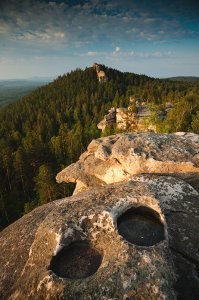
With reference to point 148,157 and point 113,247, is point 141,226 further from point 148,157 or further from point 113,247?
point 148,157

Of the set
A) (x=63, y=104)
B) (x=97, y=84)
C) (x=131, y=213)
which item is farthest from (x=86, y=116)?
(x=131, y=213)

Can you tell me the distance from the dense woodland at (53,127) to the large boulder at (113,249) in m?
38.4

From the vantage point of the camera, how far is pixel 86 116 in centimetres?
13412

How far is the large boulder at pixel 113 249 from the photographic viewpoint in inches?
238

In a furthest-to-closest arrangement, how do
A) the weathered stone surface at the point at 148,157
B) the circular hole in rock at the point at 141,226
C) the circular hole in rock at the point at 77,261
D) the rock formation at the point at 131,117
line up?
1. the rock formation at the point at 131,117
2. the weathered stone surface at the point at 148,157
3. the circular hole in rock at the point at 141,226
4. the circular hole in rock at the point at 77,261

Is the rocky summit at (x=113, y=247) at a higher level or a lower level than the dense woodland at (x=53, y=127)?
higher

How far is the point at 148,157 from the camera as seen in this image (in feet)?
45.3

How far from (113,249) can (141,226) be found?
6.26 feet


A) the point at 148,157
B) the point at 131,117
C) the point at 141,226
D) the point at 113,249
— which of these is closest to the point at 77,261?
the point at 113,249

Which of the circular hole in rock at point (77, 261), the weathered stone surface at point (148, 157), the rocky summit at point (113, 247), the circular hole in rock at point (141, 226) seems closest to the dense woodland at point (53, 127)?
the weathered stone surface at point (148, 157)

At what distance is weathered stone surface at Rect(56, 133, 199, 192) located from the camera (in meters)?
13.1

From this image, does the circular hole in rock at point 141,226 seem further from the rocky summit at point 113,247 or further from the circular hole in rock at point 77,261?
the circular hole in rock at point 77,261

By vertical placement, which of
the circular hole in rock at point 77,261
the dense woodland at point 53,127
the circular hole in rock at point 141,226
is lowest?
the dense woodland at point 53,127

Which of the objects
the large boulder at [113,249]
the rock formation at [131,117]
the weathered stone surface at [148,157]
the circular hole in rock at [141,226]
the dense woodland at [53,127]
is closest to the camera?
the large boulder at [113,249]
